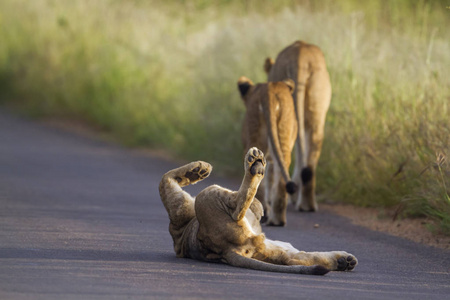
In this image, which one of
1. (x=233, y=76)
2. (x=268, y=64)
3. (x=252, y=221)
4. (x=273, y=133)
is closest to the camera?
(x=252, y=221)

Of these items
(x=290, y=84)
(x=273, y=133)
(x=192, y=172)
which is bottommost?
(x=192, y=172)

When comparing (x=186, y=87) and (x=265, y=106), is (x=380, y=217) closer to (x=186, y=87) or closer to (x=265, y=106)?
(x=265, y=106)

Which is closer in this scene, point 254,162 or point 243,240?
point 254,162

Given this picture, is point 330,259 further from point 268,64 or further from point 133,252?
point 268,64

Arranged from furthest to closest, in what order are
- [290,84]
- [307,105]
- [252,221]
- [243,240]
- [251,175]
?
[307,105], [290,84], [252,221], [243,240], [251,175]

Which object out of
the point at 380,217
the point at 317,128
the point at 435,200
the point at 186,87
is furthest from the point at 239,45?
the point at 435,200

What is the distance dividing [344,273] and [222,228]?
95 centimetres

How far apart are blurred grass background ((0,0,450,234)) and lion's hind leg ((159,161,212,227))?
2.07 m

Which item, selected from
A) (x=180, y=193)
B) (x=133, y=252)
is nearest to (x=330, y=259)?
(x=180, y=193)

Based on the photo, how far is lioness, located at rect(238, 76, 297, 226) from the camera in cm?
994

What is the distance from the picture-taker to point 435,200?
9.25 meters

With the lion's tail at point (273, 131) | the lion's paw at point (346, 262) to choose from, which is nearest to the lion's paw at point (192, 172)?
the lion's paw at point (346, 262)

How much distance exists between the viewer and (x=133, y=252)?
7.77 metres

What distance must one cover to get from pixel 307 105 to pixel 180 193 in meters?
3.80
